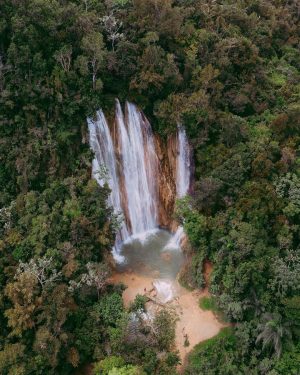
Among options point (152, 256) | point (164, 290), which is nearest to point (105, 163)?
point (152, 256)

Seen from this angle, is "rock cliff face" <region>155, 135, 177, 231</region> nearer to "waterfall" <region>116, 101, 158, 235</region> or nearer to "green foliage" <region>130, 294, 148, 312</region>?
"waterfall" <region>116, 101, 158, 235</region>

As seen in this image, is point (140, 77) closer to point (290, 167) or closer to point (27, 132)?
point (27, 132)

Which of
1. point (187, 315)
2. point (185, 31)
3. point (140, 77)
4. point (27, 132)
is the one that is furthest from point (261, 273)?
point (185, 31)

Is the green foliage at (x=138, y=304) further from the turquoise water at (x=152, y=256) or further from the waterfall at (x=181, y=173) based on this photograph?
the waterfall at (x=181, y=173)

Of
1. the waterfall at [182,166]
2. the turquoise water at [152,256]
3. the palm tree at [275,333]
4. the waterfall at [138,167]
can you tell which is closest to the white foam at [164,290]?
the turquoise water at [152,256]

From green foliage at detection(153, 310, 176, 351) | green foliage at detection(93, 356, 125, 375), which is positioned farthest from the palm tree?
green foliage at detection(93, 356, 125, 375)

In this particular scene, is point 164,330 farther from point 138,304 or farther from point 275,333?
point 275,333
